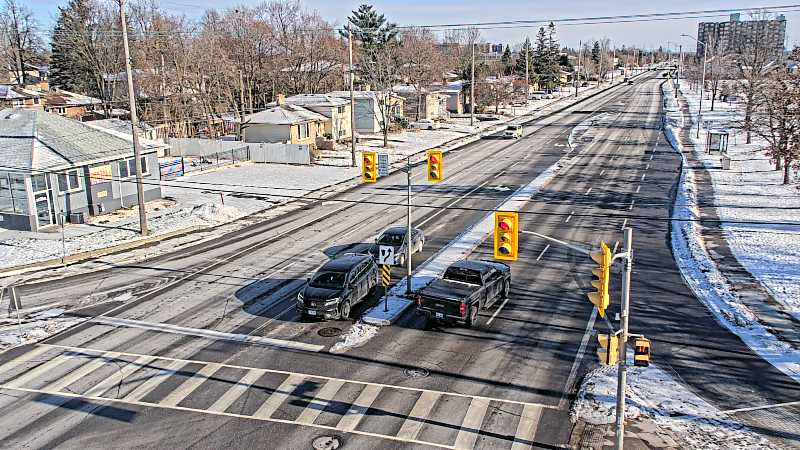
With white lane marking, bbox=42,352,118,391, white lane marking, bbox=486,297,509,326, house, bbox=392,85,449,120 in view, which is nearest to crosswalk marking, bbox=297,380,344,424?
white lane marking, bbox=486,297,509,326

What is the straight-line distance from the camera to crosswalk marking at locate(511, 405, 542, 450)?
14.7 m

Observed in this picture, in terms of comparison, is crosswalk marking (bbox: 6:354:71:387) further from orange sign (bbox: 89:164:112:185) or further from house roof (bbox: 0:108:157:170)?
orange sign (bbox: 89:164:112:185)

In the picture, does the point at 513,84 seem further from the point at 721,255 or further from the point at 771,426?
the point at 771,426

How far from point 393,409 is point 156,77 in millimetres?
66747

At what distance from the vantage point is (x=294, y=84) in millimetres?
91500

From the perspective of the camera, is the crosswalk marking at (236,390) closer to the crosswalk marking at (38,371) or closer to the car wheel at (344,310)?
the car wheel at (344,310)

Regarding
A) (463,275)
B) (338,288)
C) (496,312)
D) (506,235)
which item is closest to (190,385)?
(338,288)

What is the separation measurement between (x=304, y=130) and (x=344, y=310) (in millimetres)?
42250

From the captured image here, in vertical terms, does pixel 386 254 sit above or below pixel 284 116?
below

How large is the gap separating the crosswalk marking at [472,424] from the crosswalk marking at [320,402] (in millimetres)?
3494

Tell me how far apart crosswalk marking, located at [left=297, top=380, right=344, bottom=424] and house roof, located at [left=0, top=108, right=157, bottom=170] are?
2464 cm

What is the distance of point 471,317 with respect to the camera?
2152 cm

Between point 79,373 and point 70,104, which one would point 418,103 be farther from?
point 79,373

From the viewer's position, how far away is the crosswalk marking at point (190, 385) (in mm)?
16984
